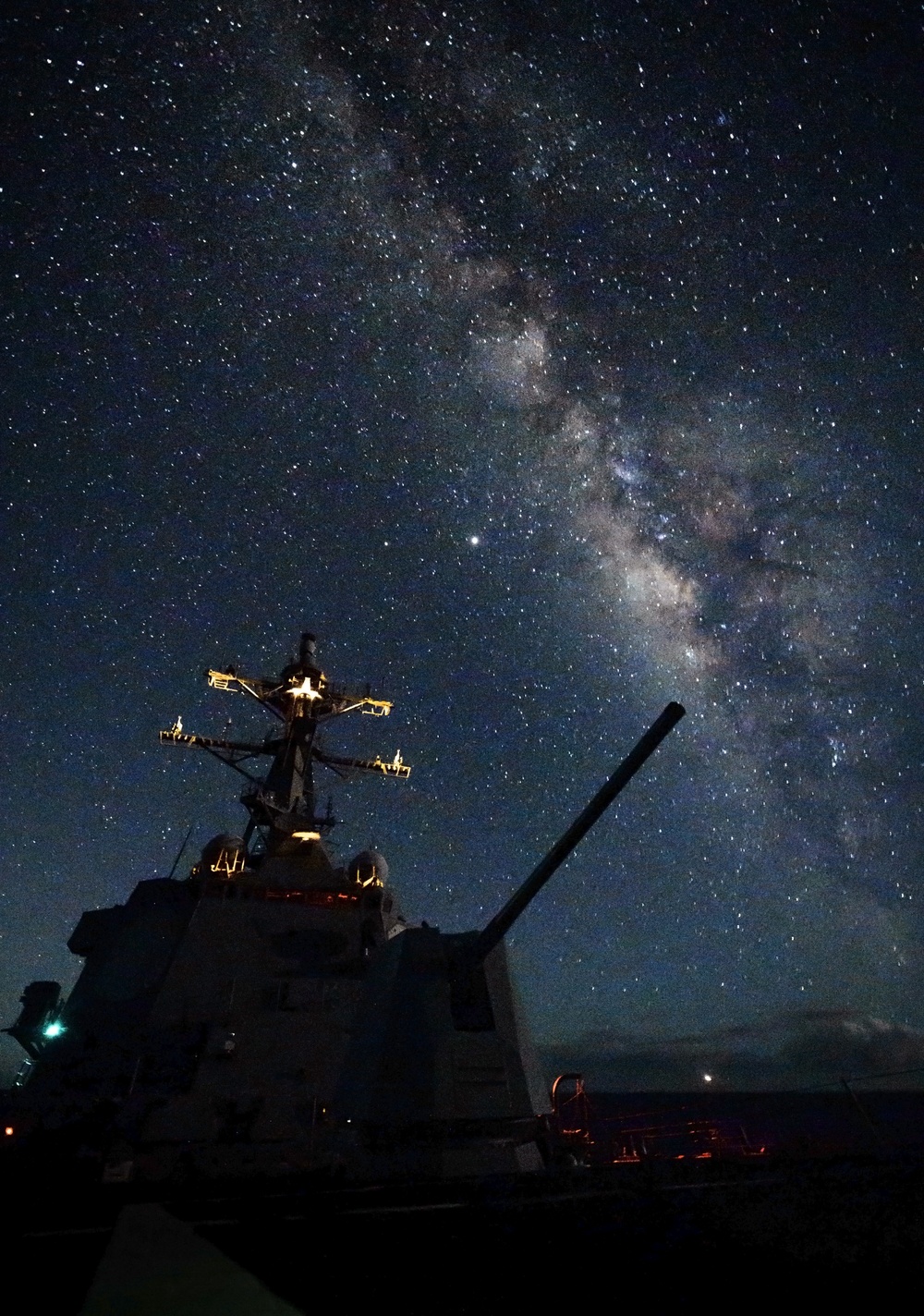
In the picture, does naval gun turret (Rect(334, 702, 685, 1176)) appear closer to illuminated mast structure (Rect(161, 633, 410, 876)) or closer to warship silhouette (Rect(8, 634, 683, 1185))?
warship silhouette (Rect(8, 634, 683, 1185))

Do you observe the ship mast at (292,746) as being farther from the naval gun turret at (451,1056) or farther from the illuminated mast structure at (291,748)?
the naval gun turret at (451,1056)

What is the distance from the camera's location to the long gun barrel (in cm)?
1068

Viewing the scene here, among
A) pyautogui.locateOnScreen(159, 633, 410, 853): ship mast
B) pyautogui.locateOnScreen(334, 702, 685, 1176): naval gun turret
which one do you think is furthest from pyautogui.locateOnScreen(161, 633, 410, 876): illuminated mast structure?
pyautogui.locateOnScreen(334, 702, 685, 1176): naval gun turret

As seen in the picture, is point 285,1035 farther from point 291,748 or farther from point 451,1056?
point 291,748

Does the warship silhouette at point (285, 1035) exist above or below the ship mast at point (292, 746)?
below

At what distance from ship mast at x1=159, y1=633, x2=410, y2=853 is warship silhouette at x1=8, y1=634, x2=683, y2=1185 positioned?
2.79 meters

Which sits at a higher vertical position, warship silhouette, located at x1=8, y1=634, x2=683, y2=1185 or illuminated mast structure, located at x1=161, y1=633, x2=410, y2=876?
illuminated mast structure, located at x1=161, y1=633, x2=410, y2=876

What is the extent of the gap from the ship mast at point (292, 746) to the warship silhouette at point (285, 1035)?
279 cm

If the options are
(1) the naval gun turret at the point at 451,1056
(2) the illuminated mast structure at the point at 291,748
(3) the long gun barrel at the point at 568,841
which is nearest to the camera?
(1) the naval gun turret at the point at 451,1056

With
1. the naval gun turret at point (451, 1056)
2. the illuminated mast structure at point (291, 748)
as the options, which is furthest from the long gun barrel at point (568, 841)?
the illuminated mast structure at point (291, 748)

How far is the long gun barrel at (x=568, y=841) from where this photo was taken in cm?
1068

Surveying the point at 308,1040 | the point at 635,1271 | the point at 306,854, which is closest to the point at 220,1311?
the point at 635,1271

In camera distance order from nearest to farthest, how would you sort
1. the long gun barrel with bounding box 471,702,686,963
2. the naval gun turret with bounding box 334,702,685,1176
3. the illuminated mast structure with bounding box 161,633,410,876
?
the naval gun turret with bounding box 334,702,685,1176 < the long gun barrel with bounding box 471,702,686,963 < the illuminated mast structure with bounding box 161,633,410,876

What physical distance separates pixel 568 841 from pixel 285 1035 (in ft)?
22.9
